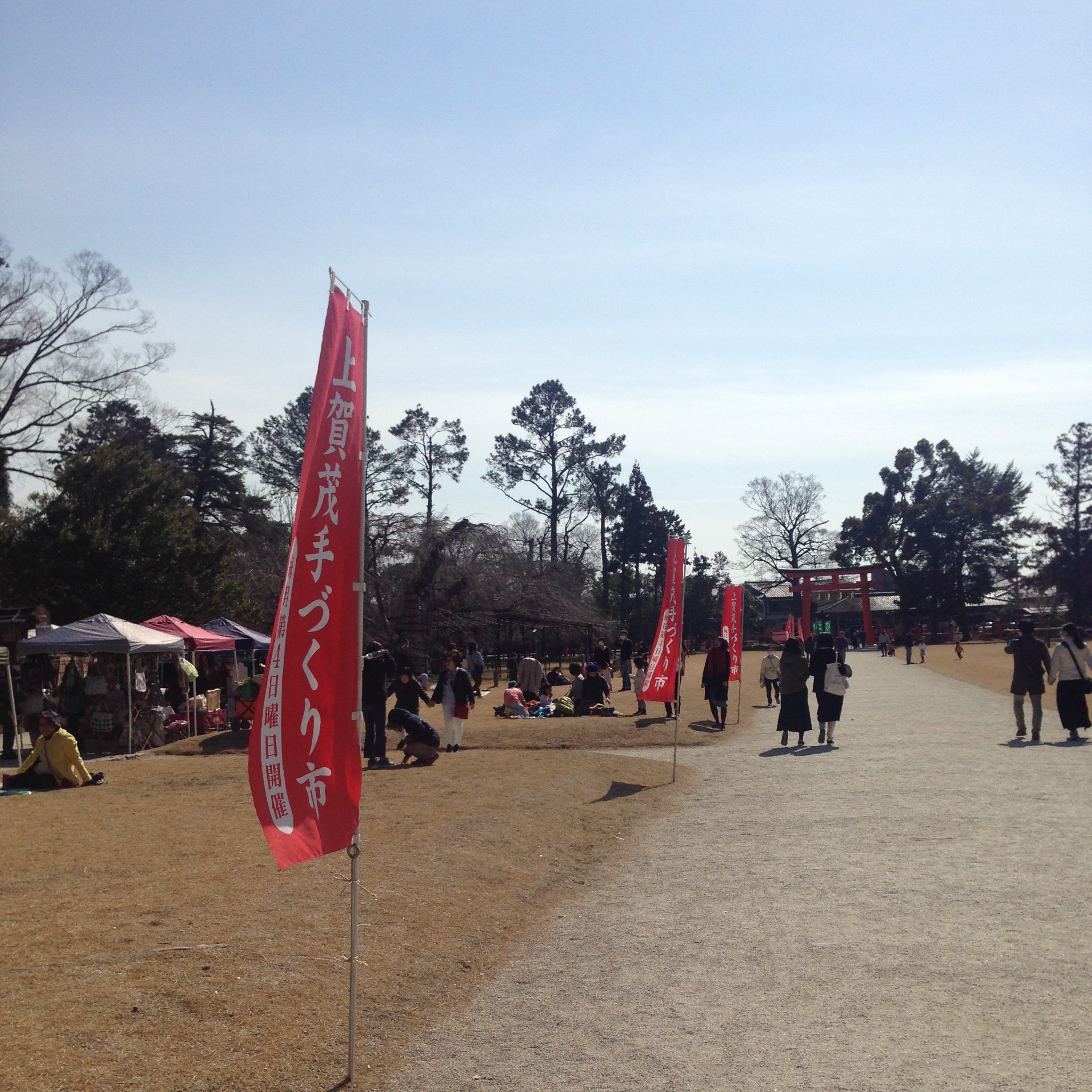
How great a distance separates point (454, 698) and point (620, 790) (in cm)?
434

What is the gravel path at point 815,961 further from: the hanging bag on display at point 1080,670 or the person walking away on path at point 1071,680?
the hanging bag on display at point 1080,670

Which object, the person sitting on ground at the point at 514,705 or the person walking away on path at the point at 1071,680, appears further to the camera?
the person sitting on ground at the point at 514,705

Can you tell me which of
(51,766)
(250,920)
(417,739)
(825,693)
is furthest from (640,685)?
(250,920)

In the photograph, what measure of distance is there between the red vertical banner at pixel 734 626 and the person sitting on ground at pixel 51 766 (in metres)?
11.9

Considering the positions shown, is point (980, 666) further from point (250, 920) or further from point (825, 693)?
point (250, 920)

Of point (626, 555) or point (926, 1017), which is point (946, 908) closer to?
point (926, 1017)

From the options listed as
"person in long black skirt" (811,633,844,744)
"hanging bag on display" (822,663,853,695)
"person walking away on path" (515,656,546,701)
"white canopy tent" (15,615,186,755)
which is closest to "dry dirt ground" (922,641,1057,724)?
"person in long black skirt" (811,633,844,744)

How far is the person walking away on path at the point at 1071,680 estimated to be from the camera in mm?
14383

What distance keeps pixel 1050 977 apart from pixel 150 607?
94.1 feet

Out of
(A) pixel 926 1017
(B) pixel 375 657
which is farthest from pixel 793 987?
(B) pixel 375 657

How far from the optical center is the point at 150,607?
29828 mm

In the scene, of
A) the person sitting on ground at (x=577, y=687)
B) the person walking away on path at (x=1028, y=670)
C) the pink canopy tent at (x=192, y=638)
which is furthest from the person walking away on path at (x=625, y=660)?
the person walking away on path at (x=1028, y=670)

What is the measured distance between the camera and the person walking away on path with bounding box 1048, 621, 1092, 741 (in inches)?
566

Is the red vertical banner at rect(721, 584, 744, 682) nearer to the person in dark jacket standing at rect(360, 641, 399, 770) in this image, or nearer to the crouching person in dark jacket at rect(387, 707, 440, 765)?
the crouching person in dark jacket at rect(387, 707, 440, 765)
